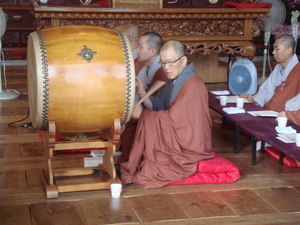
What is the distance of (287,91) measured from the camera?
149 inches

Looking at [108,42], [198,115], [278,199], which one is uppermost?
[108,42]

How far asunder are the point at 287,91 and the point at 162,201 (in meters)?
1.74

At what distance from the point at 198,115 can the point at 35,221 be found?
1.20m

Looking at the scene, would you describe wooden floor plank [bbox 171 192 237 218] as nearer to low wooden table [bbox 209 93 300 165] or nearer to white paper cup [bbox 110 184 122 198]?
white paper cup [bbox 110 184 122 198]

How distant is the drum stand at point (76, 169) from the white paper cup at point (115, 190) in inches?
4.3

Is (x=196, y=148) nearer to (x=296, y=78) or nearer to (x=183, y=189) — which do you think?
(x=183, y=189)

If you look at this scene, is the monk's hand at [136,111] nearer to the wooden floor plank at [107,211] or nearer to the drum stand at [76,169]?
the drum stand at [76,169]

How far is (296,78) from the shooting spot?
149 inches

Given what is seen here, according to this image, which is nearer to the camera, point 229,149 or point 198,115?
point 198,115

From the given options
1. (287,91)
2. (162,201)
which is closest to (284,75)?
(287,91)

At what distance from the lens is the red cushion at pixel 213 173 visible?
2.93 meters

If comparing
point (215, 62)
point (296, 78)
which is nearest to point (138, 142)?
point (296, 78)

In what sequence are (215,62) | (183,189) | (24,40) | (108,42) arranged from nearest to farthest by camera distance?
1. (108,42)
2. (183,189)
3. (215,62)
4. (24,40)

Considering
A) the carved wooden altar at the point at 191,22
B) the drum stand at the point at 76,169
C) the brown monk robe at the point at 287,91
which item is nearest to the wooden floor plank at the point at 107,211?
the drum stand at the point at 76,169
